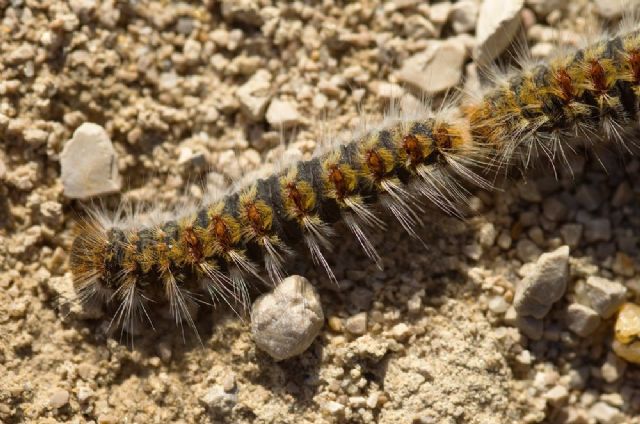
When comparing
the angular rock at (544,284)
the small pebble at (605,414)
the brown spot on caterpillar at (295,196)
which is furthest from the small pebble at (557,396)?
the brown spot on caterpillar at (295,196)

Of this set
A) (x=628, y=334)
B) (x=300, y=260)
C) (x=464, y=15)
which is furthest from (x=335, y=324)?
(x=464, y=15)

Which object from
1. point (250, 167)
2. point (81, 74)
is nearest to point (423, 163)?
point (250, 167)

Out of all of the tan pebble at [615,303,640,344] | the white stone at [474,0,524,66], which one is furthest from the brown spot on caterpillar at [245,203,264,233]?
the tan pebble at [615,303,640,344]

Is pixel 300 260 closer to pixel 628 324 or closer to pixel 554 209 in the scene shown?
pixel 554 209

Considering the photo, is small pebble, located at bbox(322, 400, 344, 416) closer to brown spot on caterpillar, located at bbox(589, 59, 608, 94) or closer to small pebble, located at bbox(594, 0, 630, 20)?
brown spot on caterpillar, located at bbox(589, 59, 608, 94)

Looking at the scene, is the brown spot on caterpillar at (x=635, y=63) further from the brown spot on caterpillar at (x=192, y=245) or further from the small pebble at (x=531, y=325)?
the brown spot on caterpillar at (x=192, y=245)

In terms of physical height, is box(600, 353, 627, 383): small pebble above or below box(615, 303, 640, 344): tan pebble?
below
